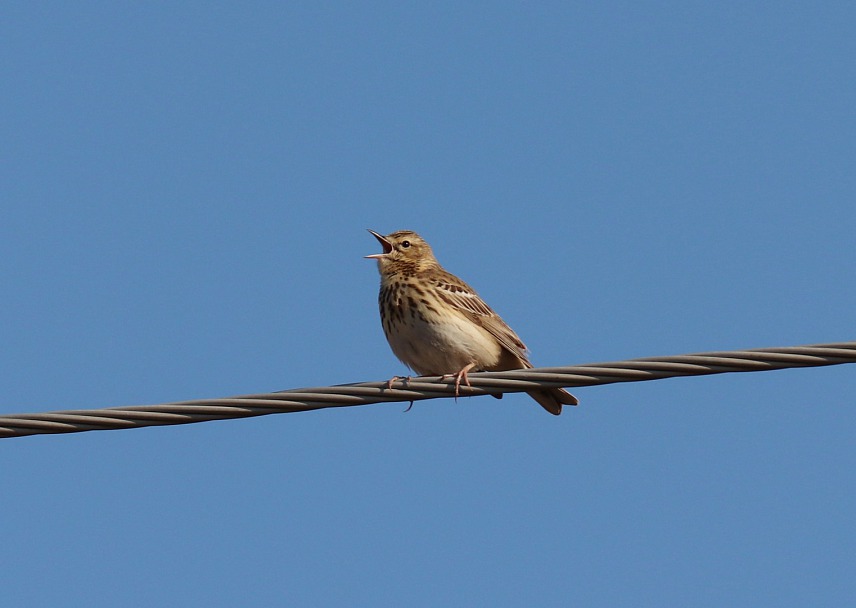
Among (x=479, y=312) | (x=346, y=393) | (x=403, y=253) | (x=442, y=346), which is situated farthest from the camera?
(x=403, y=253)

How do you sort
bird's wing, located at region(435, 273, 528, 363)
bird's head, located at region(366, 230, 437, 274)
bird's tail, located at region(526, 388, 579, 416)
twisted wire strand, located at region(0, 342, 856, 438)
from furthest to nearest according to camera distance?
bird's head, located at region(366, 230, 437, 274) → bird's wing, located at region(435, 273, 528, 363) → bird's tail, located at region(526, 388, 579, 416) → twisted wire strand, located at region(0, 342, 856, 438)

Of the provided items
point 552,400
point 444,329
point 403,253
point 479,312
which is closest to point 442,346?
point 444,329

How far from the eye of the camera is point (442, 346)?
959 centimetres

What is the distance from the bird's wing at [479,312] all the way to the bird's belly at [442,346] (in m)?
0.13

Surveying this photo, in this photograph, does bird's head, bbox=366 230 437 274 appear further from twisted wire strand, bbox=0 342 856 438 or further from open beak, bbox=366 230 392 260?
twisted wire strand, bbox=0 342 856 438

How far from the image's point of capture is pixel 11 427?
643cm

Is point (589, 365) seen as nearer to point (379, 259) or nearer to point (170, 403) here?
point (170, 403)

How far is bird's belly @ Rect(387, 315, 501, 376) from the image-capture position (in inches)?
378

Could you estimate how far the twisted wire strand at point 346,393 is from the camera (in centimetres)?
626

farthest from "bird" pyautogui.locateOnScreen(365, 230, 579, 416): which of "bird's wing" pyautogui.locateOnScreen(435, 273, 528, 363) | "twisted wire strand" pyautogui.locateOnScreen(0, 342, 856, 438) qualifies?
"twisted wire strand" pyautogui.locateOnScreen(0, 342, 856, 438)

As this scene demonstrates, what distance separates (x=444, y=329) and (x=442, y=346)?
0.43ft

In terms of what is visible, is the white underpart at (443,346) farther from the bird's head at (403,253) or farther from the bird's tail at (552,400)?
the bird's head at (403,253)

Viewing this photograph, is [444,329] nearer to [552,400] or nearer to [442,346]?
[442,346]

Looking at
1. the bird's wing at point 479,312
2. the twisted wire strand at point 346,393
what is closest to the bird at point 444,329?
the bird's wing at point 479,312
